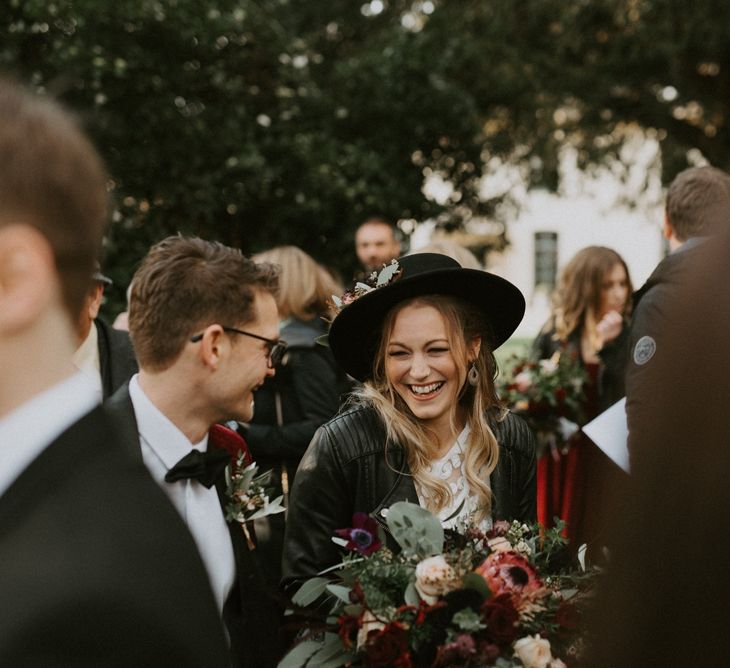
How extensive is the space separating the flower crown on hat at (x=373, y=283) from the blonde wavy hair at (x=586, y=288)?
3.61m

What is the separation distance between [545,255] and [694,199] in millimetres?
39305

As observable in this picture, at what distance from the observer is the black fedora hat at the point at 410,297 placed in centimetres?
321

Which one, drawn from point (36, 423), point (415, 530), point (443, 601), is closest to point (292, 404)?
point (415, 530)

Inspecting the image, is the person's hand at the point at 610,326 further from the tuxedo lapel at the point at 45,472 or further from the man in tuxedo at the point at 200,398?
the tuxedo lapel at the point at 45,472

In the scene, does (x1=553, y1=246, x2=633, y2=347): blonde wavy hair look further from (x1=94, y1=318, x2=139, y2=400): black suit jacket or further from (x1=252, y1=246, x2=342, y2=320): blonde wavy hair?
(x1=94, y1=318, x2=139, y2=400): black suit jacket

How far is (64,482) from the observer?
1.05 m

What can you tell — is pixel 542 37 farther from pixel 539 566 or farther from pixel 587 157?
pixel 539 566

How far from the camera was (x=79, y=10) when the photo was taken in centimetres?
905

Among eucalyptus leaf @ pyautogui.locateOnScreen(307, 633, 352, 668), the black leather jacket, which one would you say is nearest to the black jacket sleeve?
the black leather jacket

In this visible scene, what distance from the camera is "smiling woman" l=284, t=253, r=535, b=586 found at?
3053 mm

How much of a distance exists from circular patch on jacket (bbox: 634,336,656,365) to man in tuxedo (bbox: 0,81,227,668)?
332 centimetres

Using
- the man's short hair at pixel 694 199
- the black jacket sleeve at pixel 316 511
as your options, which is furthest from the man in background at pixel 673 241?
the black jacket sleeve at pixel 316 511

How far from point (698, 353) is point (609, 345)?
5.97 meters

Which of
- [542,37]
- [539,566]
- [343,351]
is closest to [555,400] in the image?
[343,351]
